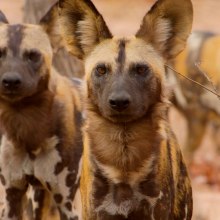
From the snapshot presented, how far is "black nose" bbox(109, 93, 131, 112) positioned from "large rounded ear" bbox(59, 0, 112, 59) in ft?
1.96

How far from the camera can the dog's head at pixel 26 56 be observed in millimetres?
3941

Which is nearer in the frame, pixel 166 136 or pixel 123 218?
pixel 123 218

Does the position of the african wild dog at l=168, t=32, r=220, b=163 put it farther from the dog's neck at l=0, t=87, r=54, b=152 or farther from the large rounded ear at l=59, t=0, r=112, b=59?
the large rounded ear at l=59, t=0, r=112, b=59

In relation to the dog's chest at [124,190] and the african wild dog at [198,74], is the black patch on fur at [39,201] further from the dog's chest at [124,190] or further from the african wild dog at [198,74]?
the african wild dog at [198,74]

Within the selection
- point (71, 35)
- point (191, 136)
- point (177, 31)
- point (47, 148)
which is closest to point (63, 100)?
point (47, 148)

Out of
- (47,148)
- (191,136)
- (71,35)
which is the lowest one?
(191,136)

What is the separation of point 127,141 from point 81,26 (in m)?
0.82

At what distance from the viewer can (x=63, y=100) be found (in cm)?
443

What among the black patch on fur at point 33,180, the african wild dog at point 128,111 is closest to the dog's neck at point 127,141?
the african wild dog at point 128,111

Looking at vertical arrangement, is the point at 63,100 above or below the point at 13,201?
above

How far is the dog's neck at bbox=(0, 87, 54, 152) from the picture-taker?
4188 mm

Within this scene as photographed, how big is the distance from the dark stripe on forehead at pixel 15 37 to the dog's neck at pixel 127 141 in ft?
3.13

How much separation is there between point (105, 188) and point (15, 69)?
115 centimetres

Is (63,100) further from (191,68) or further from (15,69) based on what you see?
(191,68)
